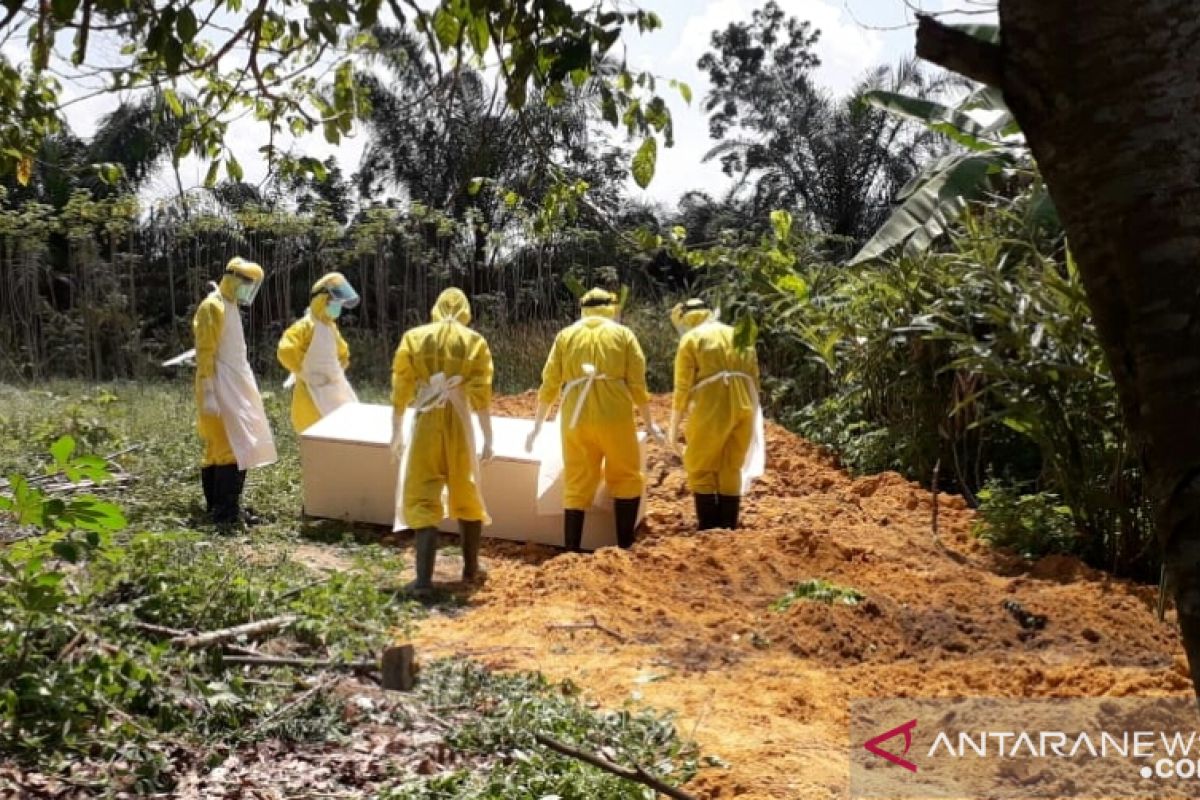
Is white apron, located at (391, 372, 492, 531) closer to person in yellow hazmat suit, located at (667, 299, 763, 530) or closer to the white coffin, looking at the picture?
the white coffin

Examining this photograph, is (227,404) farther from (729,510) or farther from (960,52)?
(960,52)

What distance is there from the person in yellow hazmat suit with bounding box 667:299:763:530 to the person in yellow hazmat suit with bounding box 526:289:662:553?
0.57 m

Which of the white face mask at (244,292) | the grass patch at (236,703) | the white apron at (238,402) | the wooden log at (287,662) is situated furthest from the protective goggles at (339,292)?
the wooden log at (287,662)

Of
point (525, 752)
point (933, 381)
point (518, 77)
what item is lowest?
point (525, 752)

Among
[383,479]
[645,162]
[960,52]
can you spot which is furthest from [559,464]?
[960,52]

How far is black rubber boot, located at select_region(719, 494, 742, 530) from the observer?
353 inches

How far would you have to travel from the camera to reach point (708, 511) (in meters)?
9.09

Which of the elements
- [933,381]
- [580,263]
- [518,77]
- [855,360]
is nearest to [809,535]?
[933,381]

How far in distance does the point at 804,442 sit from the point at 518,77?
983cm

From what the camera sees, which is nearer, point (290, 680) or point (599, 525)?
point (290, 680)

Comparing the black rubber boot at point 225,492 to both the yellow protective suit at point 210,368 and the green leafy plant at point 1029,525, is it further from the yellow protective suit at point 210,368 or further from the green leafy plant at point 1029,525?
the green leafy plant at point 1029,525

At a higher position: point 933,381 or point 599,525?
point 933,381

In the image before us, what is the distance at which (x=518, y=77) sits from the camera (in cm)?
235

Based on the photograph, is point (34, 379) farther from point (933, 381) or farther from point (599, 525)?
point (933, 381)
